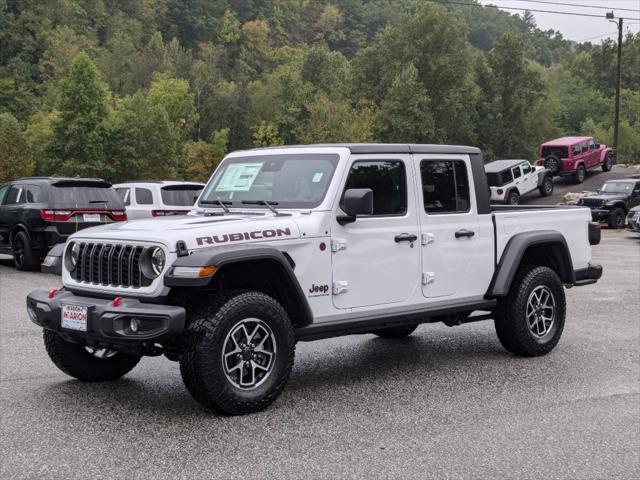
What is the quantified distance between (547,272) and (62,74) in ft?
358

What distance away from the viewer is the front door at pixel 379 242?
6.31 m

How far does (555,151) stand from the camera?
→ 42312 mm

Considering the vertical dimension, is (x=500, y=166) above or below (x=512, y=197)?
above

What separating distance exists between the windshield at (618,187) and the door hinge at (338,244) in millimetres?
26336

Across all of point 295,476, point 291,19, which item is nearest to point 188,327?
point 295,476

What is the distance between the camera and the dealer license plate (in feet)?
18.2

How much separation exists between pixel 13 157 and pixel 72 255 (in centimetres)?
3881

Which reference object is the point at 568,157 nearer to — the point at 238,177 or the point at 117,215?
the point at 117,215

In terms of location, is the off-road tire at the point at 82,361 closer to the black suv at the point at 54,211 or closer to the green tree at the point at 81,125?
the black suv at the point at 54,211

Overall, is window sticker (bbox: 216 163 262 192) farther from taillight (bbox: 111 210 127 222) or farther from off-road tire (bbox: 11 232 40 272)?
off-road tire (bbox: 11 232 40 272)

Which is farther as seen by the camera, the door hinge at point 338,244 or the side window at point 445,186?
the side window at point 445,186

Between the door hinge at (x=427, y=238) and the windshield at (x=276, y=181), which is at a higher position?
the windshield at (x=276, y=181)

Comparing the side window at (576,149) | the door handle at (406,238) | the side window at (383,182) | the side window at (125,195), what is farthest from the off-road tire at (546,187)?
the door handle at (406,238)

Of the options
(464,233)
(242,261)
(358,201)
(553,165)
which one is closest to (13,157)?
(553,165)
